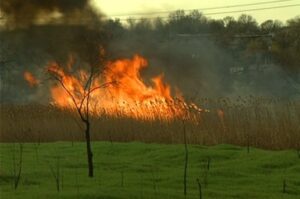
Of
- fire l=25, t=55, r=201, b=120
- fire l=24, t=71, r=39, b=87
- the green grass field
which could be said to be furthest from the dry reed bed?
fire l=24, t=71, r=39, b=87

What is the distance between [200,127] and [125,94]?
38.0 ft

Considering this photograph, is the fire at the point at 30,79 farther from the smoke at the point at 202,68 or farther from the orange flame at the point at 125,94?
the smoke at the point at 202,68

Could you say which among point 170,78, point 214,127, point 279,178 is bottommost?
point 279,178

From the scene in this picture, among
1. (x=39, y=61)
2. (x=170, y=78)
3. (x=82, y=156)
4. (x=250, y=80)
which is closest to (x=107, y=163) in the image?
(x=82, y=156)

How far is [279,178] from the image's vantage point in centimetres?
1174

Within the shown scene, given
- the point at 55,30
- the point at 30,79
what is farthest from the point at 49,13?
the point at 30,79

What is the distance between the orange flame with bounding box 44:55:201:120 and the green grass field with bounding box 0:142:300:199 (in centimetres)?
332

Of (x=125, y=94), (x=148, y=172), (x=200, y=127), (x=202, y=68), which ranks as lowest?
(x=148, y=172)

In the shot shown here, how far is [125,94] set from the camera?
Answer: 1179 inches

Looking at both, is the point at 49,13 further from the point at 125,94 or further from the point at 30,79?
the point at 30,79

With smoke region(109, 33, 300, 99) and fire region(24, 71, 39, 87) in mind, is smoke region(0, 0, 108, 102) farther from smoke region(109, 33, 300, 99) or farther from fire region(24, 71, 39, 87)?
fire region(24, 71, 39, 87)

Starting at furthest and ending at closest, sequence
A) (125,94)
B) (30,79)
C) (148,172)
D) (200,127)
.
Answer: (30,79) → (125,94) → (200,127) → (148,172)

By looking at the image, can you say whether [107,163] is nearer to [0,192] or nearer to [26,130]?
[0,192]

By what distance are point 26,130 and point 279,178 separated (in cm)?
1094
